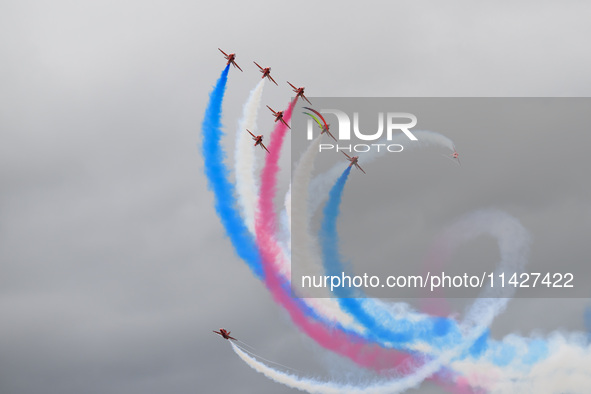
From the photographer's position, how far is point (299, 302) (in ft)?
255

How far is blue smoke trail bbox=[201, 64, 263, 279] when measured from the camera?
7762cm

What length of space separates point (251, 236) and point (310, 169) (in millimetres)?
9245

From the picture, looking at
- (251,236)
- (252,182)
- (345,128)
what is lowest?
(251,236)

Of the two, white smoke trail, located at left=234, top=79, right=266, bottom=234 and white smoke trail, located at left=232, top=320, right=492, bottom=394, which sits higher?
white smoke trail, located at left=234, top=79, right=266, bottom=234

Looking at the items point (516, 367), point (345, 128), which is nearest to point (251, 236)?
point (345, 128)

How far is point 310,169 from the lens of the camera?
78.1m

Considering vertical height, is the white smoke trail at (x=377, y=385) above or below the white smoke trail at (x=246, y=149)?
below

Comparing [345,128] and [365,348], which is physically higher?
[345,128]

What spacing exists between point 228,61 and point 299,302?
26220 millimetres

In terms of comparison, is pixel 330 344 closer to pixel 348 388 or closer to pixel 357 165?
pixel 348 388

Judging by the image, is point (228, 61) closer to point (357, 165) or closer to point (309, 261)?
point (357, 165)

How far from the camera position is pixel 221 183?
78875mm

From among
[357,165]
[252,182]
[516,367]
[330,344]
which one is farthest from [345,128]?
[516,367]

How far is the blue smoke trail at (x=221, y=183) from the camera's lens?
77625 millimetres
